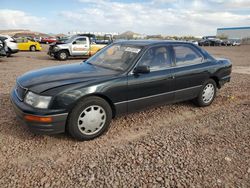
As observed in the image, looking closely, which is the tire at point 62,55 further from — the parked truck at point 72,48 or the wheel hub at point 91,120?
the wheel hub at point 91,120

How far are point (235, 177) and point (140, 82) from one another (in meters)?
1.91

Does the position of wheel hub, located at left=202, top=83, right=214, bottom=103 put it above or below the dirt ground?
above

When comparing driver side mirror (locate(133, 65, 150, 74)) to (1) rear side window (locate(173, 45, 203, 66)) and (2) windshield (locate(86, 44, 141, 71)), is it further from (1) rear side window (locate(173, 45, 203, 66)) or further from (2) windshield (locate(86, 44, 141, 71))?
(1) rear side window (locate(173, 45, 203, 66))

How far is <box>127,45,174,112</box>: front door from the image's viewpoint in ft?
11.5

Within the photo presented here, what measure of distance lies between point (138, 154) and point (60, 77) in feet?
5.40

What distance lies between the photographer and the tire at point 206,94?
4637mm

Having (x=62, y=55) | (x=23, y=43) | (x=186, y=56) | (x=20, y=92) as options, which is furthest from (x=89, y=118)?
(x=23, y=43)

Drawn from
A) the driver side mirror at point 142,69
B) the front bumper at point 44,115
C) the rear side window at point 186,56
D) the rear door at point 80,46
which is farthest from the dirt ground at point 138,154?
the rear door at point 80,46

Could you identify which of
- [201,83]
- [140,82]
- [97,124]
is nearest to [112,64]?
[140,82]

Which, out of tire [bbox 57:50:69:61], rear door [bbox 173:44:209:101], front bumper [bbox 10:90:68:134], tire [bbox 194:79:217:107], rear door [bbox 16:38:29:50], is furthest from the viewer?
rear door [bbox 16:38:29:50]

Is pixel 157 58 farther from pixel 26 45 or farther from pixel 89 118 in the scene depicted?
pixel 26 45

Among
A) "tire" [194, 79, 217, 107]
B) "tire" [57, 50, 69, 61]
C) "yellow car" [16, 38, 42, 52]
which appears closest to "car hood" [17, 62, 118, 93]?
"tire" [194, 79, 217, 107]

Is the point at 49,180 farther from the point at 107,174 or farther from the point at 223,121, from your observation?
the point at 223,121

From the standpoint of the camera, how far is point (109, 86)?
3.21 m
